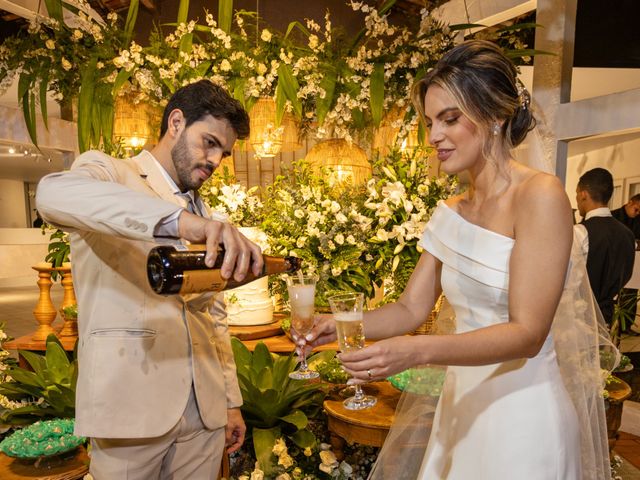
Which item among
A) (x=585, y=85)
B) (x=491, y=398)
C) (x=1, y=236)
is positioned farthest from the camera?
(x=1, y=236)

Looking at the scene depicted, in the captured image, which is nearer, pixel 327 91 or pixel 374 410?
pixel 374 410

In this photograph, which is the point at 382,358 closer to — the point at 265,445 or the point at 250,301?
the point at 265,445

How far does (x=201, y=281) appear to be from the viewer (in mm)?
1064

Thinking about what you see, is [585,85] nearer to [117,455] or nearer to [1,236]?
[117,455]

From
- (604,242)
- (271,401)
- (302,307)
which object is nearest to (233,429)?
(271,401)

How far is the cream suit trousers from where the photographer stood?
1497mm

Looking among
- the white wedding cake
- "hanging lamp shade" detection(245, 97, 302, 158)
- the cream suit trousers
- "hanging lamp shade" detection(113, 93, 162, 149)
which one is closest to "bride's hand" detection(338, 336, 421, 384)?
the cream suit trousers

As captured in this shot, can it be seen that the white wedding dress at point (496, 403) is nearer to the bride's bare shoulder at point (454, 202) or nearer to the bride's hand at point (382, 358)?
the bride's bare shoulder at point (454, 202)

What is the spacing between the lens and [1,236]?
42.0ft

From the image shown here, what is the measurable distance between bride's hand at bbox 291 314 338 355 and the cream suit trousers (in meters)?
0.42

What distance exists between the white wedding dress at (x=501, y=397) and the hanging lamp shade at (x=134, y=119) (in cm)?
226

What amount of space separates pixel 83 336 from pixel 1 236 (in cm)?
1332

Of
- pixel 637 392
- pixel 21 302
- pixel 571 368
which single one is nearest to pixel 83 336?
pixel 571 368

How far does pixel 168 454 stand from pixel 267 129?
2152 millimetres
